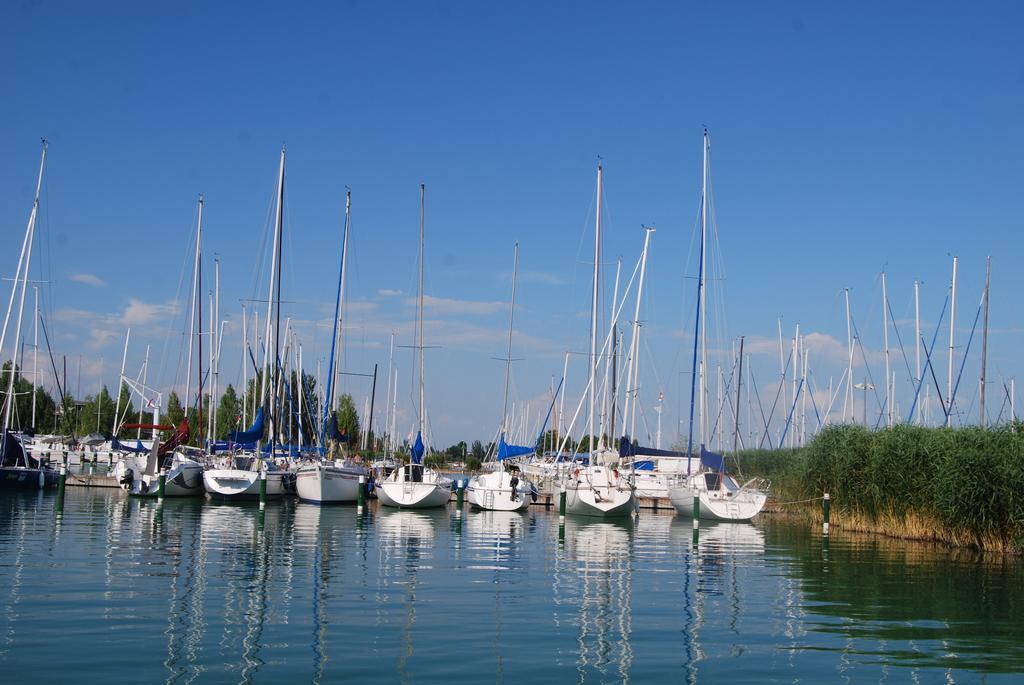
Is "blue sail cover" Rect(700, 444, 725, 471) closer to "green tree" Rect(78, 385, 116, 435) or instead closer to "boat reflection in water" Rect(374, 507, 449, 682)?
"boat reflection in water" Rect(374, 507, 449, 682)

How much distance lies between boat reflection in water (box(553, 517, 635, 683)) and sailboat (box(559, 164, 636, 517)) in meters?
7.07

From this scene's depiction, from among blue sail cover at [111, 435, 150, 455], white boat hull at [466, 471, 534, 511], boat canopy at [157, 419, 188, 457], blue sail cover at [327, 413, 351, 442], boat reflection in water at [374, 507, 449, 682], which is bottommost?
boat reflection in water at [374, 507, 449, 682]

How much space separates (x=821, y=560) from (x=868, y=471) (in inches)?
399

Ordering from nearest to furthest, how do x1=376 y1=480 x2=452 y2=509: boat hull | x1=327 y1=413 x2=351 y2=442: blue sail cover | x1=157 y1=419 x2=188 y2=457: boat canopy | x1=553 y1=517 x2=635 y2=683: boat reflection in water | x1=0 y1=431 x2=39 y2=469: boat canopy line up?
x1=553 y1=517 x2=635 y2=683: boat reflection in water < x1=376 y1=480 x2=452 y2=509: boat hull < x1=327 y1=413 x2=351 y2=442: blue sail cover < x1=157 y1=419 x2=188 y2=457: boat canopy < x1=0 y1=431 x2=39 y2=469: boat canopy

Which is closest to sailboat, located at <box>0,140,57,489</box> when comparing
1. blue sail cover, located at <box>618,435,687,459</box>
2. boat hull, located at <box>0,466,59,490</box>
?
boat hull, located at <box>0,466,59,490</box>

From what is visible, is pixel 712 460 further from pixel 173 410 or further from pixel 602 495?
pixel 173 410

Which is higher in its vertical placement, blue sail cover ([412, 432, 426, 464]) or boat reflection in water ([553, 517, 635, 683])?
blue sail cover ([412, 432, 426, 464])

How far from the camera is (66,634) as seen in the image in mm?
15695

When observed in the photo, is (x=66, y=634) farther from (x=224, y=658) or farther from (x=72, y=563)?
(x=72, y=563)

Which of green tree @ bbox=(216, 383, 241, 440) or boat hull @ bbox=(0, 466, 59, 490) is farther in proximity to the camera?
green tree @ bbox=(216, 383, 241, 440)

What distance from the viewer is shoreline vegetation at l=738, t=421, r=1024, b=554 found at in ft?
100

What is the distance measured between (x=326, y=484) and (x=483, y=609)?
Result: 99.4 ft

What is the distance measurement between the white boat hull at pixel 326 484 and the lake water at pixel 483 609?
1380 cm

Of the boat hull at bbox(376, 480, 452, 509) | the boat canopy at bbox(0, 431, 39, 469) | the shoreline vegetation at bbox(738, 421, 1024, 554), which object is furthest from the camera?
the boat canopy at bbox(0, 431, 39, 469)
